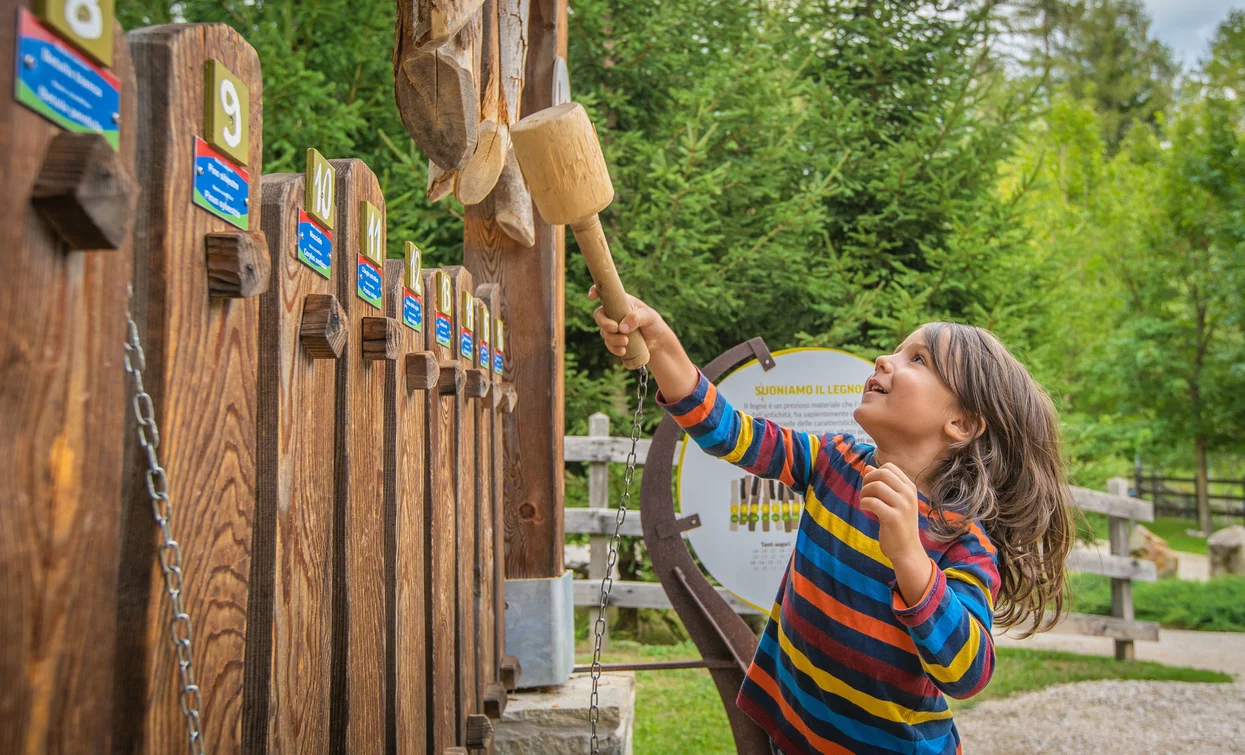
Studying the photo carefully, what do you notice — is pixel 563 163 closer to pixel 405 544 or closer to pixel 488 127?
pixel 488 127

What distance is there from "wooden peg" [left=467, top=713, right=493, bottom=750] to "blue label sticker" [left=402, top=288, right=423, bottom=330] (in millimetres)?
1098

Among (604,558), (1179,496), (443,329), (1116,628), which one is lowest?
(1116,628)

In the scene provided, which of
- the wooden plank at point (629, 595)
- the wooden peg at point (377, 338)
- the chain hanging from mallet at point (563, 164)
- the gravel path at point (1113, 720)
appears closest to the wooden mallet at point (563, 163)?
the chain hanging from mallet at point (563, 164)

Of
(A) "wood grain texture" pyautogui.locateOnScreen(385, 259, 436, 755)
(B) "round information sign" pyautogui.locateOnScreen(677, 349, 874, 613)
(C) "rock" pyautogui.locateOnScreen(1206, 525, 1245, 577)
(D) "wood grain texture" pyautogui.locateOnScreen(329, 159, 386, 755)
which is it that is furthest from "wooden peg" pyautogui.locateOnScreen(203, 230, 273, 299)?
(C) "rock" pyautogui.locateOnScreen(1206, 525, 1245, 577)

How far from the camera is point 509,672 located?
3.07 metres

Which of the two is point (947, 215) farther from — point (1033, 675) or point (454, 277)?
point (454, 277)

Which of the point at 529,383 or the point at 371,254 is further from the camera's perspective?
the point at 529,383

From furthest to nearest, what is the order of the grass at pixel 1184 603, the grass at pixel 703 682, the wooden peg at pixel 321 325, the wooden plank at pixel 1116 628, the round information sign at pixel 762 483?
the grass at pixel 1184 603 < the wooden plank at pixel 1116 628 < the grass at pixel 703 682 < the round information sign at pixel 762 483 < the wooden peg at pixel 321 325

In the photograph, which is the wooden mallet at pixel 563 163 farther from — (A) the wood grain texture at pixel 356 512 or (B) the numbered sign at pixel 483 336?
(B) the numbered sign at pixel 483 336

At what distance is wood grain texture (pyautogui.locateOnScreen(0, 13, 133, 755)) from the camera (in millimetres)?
732

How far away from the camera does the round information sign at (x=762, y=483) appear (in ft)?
12.9

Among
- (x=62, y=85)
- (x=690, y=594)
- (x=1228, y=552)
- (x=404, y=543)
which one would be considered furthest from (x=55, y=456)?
(x=1228, y=552)

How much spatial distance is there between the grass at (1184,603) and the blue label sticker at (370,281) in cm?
850

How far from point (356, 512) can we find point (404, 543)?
0.29 m
